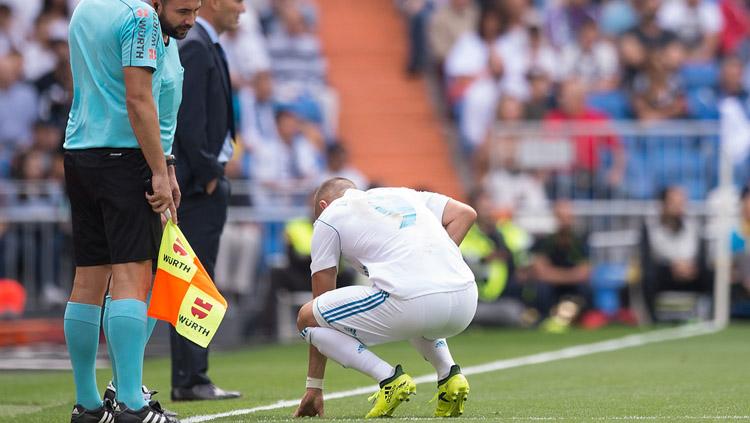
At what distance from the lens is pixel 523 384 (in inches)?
362

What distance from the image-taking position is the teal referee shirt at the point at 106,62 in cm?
638

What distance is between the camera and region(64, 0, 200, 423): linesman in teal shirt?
6.37m

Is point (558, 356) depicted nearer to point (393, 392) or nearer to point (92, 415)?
point (393, 392)

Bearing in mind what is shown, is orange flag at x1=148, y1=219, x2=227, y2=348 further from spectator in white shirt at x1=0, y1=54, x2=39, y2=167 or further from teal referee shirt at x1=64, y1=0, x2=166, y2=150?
spectator in white shirt at x1=0, y1=54, x2=39, y2=167

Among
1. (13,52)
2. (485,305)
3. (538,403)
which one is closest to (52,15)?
(13,52)

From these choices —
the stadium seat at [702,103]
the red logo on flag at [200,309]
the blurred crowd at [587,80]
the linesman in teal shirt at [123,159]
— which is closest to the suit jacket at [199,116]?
the linesman in teal shirt at [123,159]

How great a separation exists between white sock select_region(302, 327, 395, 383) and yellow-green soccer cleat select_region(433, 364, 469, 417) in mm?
261

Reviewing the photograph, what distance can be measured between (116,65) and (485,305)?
10279 millimetres

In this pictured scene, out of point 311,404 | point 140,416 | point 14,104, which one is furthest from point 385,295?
point 14,104

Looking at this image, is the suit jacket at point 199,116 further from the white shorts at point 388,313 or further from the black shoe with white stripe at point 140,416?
the black shoe with white stripe at point 140,416

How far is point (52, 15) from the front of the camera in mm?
19156

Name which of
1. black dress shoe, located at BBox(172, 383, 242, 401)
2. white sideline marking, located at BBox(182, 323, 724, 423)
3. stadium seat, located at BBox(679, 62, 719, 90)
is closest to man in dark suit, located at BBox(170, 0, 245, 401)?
black dress shoe, located at BBox(172, 383, 242, 401)

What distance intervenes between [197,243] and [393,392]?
213cm

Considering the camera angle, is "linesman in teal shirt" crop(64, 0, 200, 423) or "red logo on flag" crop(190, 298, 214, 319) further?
"red logo on flag" crop(190, 298, 214, 319)
